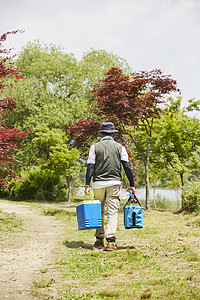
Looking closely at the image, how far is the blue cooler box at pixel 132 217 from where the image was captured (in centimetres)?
545

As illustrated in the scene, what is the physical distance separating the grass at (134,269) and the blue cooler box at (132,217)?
14.3 inches

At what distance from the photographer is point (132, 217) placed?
547cm

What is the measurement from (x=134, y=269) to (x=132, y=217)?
5.29ft

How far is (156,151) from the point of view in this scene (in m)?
16.9

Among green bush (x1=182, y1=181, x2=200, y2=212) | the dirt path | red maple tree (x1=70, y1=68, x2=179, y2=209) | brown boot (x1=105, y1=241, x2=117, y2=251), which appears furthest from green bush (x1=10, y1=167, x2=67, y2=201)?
brown boot (x1=105, y1=241, x2=117, y2=251)

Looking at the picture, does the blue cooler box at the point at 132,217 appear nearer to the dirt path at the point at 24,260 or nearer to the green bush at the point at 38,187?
the dirt path at the point at 24,260

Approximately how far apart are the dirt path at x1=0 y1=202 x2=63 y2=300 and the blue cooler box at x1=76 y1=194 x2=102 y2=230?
2.41ft

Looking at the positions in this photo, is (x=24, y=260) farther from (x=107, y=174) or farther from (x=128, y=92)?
(x=128, y=92)

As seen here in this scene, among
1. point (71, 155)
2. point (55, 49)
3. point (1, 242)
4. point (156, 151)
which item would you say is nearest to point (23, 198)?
point (71, 155)

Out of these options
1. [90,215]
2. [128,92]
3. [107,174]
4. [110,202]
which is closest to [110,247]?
[90,215]

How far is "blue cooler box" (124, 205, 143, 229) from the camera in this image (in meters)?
5.45

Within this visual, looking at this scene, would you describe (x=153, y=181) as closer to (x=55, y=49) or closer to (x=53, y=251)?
(x=55, y=49)

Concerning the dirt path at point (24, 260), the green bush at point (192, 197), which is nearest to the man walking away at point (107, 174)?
the dirt path at point (24, 260)

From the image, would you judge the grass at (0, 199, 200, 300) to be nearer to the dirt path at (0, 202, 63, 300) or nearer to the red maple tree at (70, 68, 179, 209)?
the dirt path at (0, 202, 63, 300)
